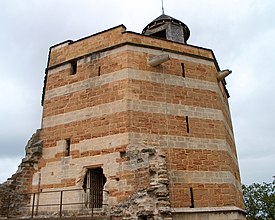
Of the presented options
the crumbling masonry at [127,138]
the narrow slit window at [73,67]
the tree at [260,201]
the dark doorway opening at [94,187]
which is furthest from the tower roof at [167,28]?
the tree at [260,201]

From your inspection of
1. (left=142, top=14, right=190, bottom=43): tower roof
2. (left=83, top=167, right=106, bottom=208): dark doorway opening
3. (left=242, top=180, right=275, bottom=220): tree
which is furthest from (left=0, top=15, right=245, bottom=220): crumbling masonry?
(left=242, top=180, right=275, bottom=220): tree

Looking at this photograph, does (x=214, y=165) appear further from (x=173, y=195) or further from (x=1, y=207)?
(x=1, y=207)

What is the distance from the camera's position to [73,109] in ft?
35.8

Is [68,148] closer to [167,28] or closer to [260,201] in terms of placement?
[167,28]

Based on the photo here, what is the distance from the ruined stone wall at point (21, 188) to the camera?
10.2 meters

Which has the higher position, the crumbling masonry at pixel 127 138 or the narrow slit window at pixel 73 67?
the narrow slit window at pixel 73 67

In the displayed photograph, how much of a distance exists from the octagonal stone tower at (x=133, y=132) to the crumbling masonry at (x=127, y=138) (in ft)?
0.12

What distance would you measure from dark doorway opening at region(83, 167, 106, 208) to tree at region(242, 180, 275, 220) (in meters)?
22.9

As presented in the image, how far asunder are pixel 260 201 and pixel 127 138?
935 inches

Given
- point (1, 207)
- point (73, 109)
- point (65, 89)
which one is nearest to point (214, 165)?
point (73, 109)

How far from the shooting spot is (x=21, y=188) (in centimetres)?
1043

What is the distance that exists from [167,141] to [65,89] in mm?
4604

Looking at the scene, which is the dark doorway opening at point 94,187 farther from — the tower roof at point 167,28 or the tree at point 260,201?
the tree at point 260,201

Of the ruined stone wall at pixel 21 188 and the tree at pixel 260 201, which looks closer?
the ruined stone wall at pixel 21 188
